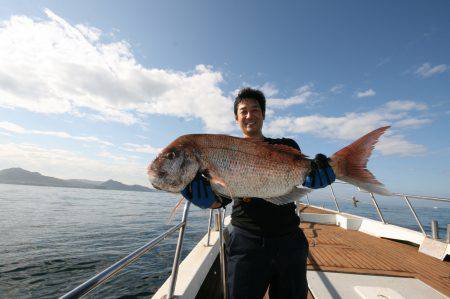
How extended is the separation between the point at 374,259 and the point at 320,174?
538 centimetres

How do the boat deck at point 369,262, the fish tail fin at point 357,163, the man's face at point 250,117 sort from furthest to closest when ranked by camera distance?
the boat deck at point 369,262
the man's face at point 250,117
the fish tail fin at point 357,163

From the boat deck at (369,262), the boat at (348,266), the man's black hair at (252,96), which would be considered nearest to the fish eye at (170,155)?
the boat at (348,266)

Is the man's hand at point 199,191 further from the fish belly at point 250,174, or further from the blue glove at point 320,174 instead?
the blue glove at point 320,174

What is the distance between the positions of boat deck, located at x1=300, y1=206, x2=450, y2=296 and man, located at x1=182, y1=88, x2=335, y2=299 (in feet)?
11.2

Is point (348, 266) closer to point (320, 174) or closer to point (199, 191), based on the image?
point (320, 174)

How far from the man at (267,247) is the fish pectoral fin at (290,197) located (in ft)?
0.31

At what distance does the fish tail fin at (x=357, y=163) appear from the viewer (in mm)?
2396

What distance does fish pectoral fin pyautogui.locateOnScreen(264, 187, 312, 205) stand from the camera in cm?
243

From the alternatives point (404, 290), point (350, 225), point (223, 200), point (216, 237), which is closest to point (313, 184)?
point (223, 200)

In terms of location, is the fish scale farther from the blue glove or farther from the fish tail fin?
the fish tail fin

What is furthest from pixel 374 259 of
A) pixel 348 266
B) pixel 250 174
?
pixel 250 174

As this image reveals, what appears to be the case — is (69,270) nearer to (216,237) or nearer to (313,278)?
(216,237)

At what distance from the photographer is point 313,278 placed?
493 cm

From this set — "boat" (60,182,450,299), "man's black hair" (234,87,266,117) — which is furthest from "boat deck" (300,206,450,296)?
"man's black hair" (234,87,266,117)
